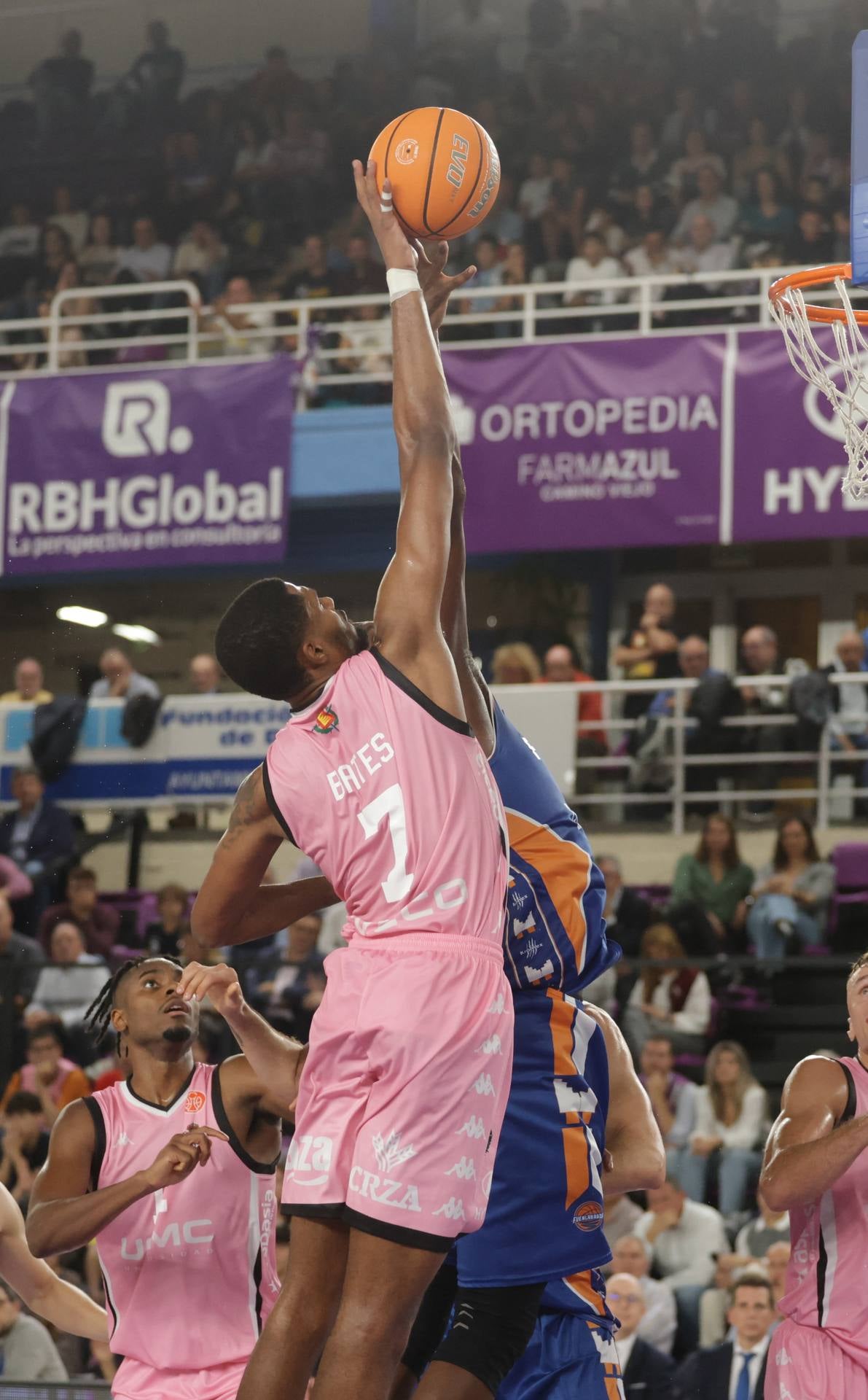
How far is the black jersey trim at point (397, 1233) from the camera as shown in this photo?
3.37 meters

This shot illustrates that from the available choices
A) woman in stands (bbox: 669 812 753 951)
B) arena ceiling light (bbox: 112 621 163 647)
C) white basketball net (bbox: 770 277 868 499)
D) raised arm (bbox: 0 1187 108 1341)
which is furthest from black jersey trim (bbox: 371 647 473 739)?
arena ceiling light (bbox: 112 621 163 647)

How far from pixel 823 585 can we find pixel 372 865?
13.1 meters

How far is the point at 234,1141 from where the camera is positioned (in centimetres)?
448

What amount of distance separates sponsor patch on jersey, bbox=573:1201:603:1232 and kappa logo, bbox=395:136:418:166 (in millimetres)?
2374

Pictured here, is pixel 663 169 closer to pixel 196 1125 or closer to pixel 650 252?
pixel 650 252

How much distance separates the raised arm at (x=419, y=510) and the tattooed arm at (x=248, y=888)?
1.36 ft

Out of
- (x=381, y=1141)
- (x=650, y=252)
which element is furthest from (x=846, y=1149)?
(x=650, y=252)

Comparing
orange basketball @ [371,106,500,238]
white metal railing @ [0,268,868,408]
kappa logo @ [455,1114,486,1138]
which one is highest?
white metal railing @ [0,268,868,408]

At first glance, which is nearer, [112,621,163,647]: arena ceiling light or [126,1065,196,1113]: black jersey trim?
[126,1065,196,1113]: black jersey trim

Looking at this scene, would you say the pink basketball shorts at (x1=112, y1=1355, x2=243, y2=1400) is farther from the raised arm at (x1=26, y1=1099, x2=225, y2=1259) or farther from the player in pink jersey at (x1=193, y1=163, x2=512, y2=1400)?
the player in pink jersey at (x1=193, y1=163, x2=512, y2=1400)

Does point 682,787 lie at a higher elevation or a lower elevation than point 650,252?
lower

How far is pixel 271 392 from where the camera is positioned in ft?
47.5

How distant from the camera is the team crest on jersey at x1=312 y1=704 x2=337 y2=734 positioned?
3637mm

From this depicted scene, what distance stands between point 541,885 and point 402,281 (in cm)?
139
